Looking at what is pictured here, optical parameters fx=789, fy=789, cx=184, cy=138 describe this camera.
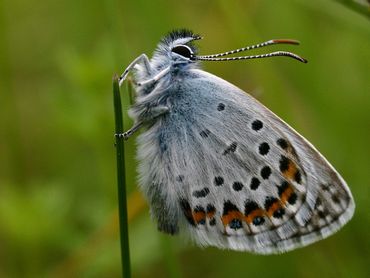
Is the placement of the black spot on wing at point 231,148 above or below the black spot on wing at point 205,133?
below

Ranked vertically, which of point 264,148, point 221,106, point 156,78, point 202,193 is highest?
point 156,78

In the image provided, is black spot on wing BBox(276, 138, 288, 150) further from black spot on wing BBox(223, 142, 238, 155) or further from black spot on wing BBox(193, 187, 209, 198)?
black spot on wing BBox(193, 187, 209, 198)

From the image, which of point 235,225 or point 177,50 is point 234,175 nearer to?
point 235,225

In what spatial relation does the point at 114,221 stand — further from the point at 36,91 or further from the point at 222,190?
the point at 36,91

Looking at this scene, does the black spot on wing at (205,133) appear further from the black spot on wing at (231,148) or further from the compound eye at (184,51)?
the compound eye at (184,51)

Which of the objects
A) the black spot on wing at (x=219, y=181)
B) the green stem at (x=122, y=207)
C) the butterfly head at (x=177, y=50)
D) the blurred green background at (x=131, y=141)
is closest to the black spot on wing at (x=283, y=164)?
the black spot on wing at (x=219, y=181)

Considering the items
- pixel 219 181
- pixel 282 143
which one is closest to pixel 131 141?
pixel 219 181

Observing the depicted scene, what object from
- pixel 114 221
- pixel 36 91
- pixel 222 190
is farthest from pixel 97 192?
pixel 222 190
